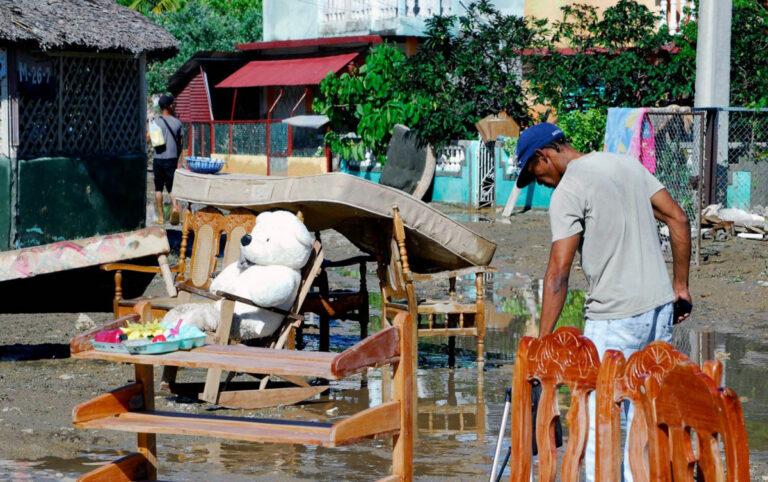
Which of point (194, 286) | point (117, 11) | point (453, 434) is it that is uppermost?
point (117, 11)

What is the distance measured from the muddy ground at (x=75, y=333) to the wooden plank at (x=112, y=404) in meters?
0.98

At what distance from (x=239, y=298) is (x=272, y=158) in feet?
78.0

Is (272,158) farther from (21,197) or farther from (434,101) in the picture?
(21,197)

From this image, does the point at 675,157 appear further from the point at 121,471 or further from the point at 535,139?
the point at 121,471

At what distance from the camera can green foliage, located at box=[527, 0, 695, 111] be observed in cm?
2216

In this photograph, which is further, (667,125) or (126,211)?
(667,125)

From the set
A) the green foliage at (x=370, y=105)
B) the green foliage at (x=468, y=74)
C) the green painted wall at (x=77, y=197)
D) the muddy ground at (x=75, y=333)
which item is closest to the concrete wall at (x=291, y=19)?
the green foliage at (x=370, y=105)

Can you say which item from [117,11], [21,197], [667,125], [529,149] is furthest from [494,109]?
[529,149]

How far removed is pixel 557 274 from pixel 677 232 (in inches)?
27.7

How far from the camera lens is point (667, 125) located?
55.9ft

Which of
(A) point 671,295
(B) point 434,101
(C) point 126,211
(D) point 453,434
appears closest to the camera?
(A) point 671,295

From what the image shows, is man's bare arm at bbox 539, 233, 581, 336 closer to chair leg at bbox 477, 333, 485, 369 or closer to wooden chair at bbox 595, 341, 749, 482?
wooden chair at bbox 595, 341, 749, 482

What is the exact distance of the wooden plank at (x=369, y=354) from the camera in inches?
203

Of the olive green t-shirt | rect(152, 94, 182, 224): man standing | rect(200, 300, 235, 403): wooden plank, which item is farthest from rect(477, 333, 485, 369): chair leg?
rect(152, 94, 182, 224): man standing
